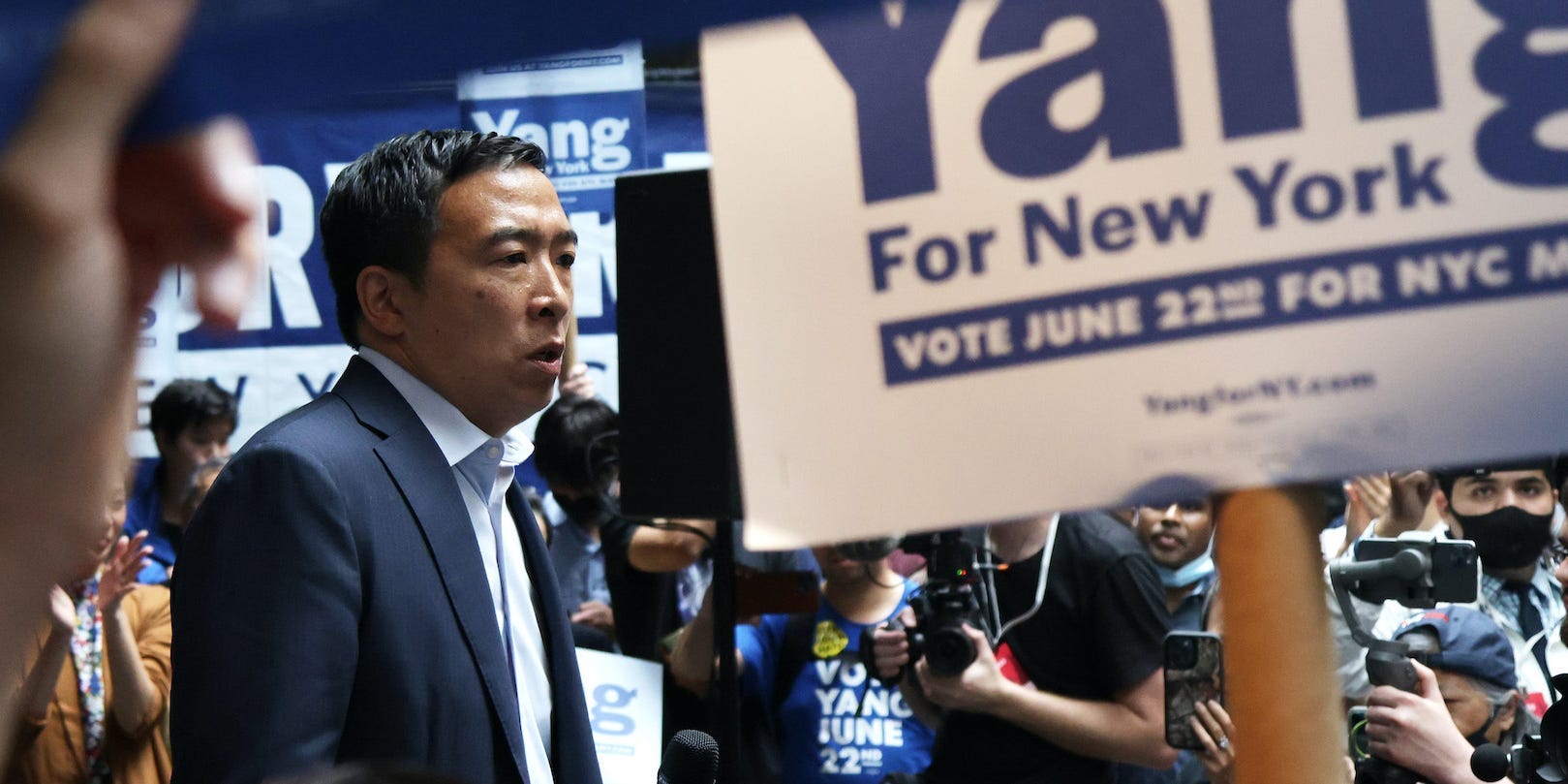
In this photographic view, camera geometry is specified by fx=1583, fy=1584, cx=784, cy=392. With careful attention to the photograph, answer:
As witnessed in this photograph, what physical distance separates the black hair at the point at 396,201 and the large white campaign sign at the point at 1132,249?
48.3 inches

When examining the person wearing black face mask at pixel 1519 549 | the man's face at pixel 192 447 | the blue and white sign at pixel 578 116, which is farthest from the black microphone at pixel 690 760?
the man's face at pixel 192 447

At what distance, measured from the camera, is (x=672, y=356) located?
304 centimetres

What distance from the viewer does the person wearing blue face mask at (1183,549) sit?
5020mm

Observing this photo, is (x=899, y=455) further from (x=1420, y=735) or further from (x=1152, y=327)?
(x=1420, y=735)

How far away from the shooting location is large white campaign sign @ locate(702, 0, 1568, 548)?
3.93 feet

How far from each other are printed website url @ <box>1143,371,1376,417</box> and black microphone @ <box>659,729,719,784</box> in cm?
112

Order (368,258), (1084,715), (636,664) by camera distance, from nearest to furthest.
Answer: (368,258), (1084,715), (636,664)

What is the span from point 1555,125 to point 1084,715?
2.36 metres

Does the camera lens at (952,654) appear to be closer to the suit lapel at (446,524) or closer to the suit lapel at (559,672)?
the suit lapel at (559,672)

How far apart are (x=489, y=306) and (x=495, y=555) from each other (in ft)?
1.24

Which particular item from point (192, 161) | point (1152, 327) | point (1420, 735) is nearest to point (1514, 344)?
point (1152, 327)

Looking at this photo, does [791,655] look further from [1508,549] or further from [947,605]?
[1508,549]

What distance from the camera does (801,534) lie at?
1.30m

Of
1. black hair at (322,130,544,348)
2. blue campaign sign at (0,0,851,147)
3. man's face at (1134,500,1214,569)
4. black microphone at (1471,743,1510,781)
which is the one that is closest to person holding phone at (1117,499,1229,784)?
man's face at (1134,500,1214,569)
